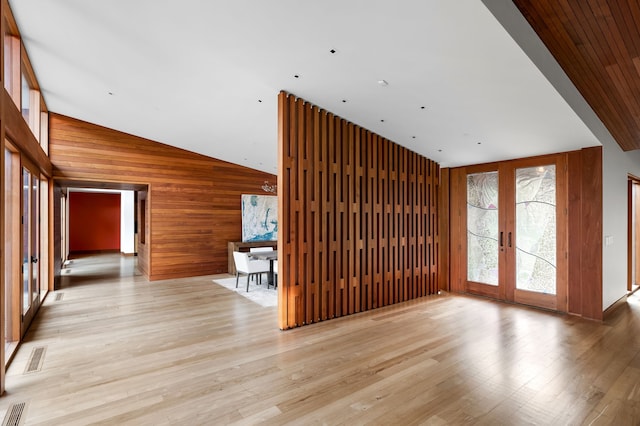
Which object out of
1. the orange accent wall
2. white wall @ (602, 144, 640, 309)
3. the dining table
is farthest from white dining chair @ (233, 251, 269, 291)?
the orange accent wall

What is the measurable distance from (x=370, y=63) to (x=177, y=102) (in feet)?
11.9

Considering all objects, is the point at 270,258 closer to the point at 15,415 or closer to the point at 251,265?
the point at 251,265

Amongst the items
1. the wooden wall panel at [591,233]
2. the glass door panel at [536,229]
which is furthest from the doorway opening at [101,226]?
the wooden wall panel at [591,233]

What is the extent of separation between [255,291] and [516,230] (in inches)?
203

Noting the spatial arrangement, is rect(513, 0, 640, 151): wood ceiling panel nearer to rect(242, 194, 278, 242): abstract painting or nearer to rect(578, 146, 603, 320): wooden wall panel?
rect(578, 146, 603, 320): wooden wall panel

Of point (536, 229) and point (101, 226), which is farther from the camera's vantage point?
point (101, 226)

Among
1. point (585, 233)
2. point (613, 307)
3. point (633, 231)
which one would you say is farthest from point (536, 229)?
point (633, 231)

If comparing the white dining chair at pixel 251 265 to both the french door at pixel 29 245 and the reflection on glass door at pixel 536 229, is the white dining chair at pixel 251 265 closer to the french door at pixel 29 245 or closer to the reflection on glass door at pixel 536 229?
the french door at pixel 29 245

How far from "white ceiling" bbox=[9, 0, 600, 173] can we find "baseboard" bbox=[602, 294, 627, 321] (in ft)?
8.78

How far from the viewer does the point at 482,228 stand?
20.7ft

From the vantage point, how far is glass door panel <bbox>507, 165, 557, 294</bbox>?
537cm

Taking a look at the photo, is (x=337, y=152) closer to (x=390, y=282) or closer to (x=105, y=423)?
(x=390, y=282)

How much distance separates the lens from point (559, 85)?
11.5 feet

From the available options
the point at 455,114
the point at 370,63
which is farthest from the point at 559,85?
the point at 370,63
